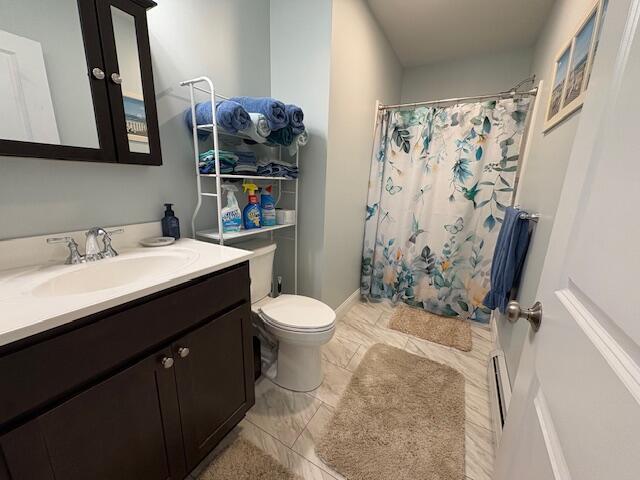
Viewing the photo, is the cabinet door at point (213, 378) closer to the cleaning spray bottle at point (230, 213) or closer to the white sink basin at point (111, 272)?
the white sink basin at point (111, 272)

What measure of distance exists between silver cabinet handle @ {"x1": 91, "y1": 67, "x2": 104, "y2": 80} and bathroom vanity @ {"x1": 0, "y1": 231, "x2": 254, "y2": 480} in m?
0.67

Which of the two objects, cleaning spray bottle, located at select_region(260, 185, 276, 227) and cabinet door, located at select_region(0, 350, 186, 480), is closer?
cabinet door, located at select_region(0, 350, 186, 480)

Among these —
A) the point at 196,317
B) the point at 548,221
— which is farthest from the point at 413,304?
the point at 196,317

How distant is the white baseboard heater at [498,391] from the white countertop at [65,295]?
1.38m

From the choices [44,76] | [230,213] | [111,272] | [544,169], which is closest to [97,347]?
[111,272]

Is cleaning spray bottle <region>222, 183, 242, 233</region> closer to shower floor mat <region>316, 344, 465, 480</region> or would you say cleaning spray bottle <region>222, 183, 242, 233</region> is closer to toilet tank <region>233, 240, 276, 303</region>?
toilet tank <region>233, 240, 276, 303</region>

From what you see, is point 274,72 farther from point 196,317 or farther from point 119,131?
point 196,317

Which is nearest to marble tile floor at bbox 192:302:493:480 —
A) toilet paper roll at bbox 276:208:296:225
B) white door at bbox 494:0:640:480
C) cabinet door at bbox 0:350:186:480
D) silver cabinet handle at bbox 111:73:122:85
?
cabinet door at bbox 0:350:186:480

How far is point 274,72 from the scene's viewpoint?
68.2 inches

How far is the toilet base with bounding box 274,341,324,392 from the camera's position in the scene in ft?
4.82

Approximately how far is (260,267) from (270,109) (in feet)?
2.78

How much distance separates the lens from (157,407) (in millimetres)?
841

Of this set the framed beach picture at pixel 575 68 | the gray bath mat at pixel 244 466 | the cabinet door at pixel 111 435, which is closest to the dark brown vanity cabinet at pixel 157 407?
the cabinet door at pixel 111 435

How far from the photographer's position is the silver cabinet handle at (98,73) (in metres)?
0.97
